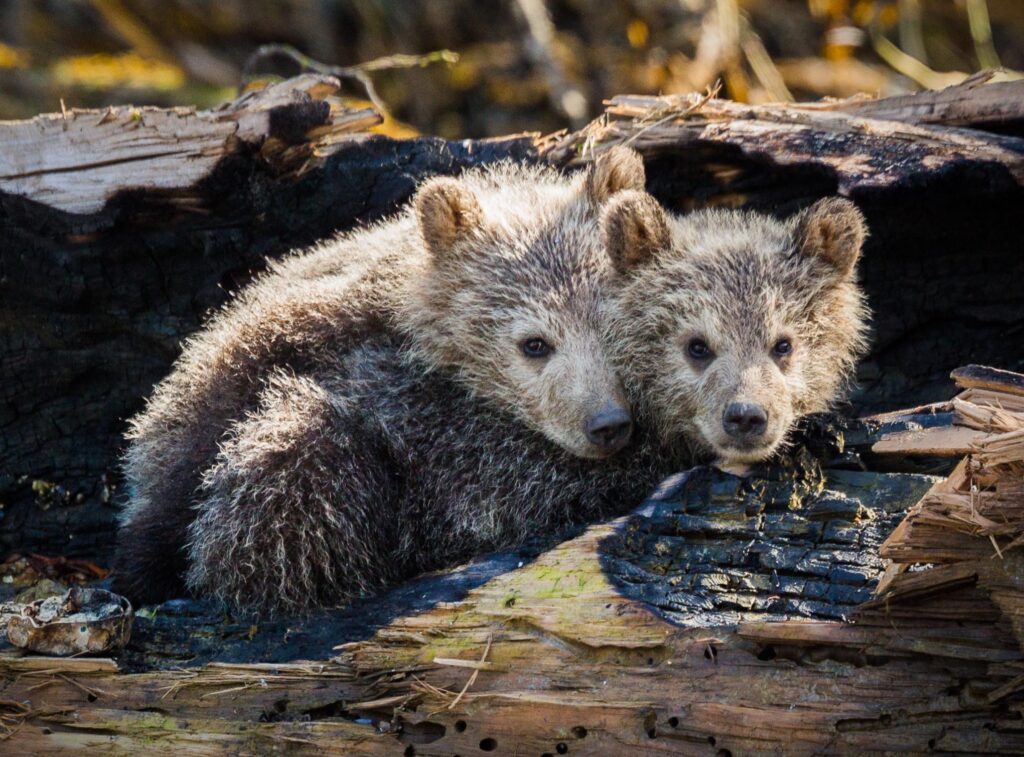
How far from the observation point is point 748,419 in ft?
15.9

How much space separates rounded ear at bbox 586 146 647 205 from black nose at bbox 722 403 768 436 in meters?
1.68

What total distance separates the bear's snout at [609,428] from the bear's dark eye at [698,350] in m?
0.46

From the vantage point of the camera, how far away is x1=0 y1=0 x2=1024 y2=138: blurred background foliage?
454 inches

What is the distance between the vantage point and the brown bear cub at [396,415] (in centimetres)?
532

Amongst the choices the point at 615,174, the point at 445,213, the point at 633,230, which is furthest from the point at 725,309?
the point at 445,213

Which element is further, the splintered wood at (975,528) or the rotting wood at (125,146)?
the rotting wood at (125,146)

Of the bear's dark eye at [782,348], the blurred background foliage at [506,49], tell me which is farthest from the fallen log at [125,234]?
the blurred background foliage at [506,49]

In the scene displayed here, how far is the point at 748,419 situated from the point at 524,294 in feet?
4.89

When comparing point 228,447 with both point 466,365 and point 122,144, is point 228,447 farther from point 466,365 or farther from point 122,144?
point 122,144

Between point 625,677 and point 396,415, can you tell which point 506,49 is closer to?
point 396,415

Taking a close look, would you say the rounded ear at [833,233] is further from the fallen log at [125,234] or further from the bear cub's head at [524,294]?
the fallen log at [125,234]

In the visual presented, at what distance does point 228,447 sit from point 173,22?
8496 millimetres

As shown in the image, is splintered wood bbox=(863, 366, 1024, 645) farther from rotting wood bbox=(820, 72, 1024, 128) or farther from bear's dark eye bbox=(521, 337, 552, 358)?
rotting wood bbox=(820, 72, 1024, 128)

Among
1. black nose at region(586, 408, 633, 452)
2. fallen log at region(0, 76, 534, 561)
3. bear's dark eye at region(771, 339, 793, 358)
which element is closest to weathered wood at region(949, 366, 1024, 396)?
bear's dark eye at region(771, 339, 793, 358)
